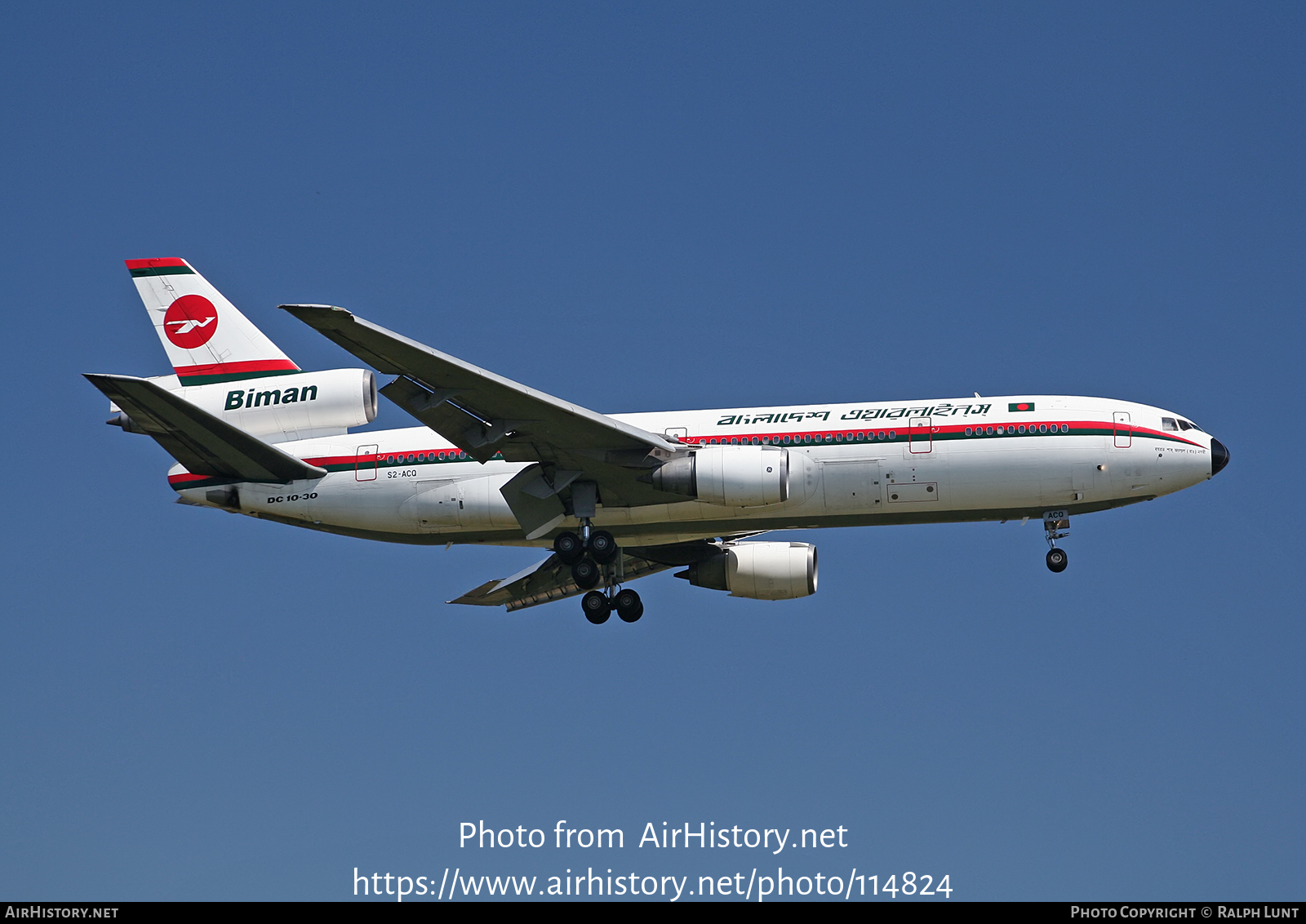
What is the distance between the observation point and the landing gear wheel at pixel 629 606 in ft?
126

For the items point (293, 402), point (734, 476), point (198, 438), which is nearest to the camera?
point (734, 476)

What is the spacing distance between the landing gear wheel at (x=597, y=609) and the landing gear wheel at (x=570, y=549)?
5.55ft

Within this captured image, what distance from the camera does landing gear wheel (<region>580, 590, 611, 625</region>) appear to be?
3822 centimetres

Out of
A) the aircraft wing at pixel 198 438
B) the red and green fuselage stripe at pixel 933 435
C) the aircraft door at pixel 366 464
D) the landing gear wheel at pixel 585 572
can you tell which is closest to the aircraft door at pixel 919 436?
the red and green fuselage stripe at pixel 933 435

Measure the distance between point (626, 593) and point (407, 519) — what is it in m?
5.70

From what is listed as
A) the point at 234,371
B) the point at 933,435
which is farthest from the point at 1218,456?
the point at 234,371

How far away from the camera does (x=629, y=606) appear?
3834cm

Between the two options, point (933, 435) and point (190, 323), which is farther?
point (190, 323)

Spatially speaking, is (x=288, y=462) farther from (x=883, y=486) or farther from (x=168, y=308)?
(x=883, y=486)

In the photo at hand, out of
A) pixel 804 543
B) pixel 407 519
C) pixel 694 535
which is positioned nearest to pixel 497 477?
pixel 407 519

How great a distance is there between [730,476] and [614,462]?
2.77 m

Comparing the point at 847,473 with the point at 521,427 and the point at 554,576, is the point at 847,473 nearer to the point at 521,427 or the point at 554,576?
the point at 521,427

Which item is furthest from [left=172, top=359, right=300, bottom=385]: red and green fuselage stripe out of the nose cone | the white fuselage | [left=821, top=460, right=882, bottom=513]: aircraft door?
the nose cone

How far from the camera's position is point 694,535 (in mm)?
38031
